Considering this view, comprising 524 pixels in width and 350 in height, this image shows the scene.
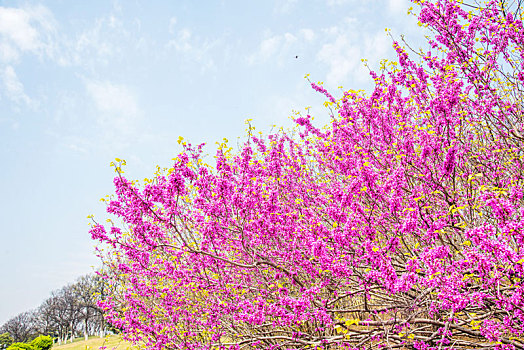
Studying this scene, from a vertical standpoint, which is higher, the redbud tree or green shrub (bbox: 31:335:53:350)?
the redbud tree

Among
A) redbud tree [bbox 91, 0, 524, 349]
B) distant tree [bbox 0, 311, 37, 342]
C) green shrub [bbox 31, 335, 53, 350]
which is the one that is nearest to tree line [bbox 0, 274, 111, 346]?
distant tree [bbox 0, 311, 37, 342]

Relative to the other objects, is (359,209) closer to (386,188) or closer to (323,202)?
(386,188)

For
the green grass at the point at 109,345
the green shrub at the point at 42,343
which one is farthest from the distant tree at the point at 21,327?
the green shrub at the point at 42,343

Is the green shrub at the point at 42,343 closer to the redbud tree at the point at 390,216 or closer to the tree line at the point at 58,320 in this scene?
the redbud tree at the point at 390,216

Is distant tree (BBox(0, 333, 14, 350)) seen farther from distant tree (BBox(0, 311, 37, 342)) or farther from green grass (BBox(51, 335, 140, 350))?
green grass (BBox(51, 335, 140, 350))

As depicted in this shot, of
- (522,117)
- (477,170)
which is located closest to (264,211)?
(477,170)

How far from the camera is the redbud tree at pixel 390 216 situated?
3.61 metres

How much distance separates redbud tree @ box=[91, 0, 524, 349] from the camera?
11.8ft

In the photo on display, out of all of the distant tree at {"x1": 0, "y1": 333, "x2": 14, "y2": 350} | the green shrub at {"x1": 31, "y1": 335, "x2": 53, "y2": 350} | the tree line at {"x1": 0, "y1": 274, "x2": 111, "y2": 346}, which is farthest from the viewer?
the tree line at {"x1": 0, "y1": 274, "x2": 111, "y2": 346}

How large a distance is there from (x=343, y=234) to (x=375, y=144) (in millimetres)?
3201

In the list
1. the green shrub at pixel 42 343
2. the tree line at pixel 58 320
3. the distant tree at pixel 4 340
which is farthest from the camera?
the tree line at pixel 58 320

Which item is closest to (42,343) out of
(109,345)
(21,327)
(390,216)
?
(109,345)

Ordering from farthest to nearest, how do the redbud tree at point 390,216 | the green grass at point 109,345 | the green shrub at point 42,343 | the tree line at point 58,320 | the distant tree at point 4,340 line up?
1. the tree line at point 58,320
2. the distant tree at point 4,340
3. the green shrub at point 42,343
4. the green grass at point 109,345
5. the redbud tree at point 390,216

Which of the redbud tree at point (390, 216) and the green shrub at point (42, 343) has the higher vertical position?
the redbud tree at point (390, 216)
